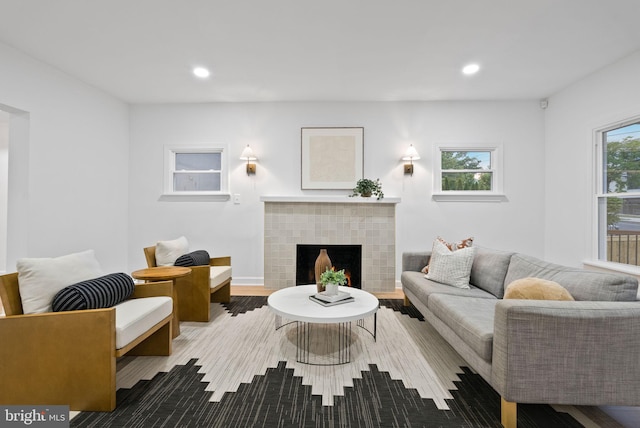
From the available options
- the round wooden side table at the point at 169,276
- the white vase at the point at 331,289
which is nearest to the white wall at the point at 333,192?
the round wooden side table at the point at 169,276

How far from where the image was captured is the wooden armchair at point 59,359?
1646mm

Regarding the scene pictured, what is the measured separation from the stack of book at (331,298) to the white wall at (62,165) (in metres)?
3.11

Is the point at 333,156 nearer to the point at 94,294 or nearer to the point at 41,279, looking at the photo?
the point at 94,294

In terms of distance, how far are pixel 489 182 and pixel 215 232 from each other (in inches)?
164

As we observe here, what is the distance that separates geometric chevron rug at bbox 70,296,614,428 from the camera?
161 cm

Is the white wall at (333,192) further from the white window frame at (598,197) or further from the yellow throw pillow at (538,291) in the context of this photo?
the yellow throw pillow at (538,291)

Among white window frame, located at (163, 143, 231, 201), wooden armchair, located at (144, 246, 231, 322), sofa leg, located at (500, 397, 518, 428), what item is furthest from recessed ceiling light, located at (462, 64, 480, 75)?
wooden armchair, located at (144, 246, 231, 322)

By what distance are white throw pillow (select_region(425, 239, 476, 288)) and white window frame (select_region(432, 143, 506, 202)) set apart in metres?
1.49

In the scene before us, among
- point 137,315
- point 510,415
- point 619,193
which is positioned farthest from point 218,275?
point 619,193

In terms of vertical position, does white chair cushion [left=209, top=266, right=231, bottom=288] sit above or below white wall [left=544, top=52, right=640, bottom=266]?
below

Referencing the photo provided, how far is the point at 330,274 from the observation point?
243 centimetres

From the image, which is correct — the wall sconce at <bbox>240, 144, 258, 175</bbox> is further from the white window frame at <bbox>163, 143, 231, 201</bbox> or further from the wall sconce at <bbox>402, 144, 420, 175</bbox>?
the wall sconce at <bbox>402, 144, 420, 175</bbox>

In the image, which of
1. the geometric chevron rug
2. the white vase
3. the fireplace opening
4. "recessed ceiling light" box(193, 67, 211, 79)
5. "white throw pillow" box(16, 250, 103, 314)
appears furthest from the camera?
the fireplace opening

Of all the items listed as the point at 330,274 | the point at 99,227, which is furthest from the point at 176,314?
the point at 99,227
